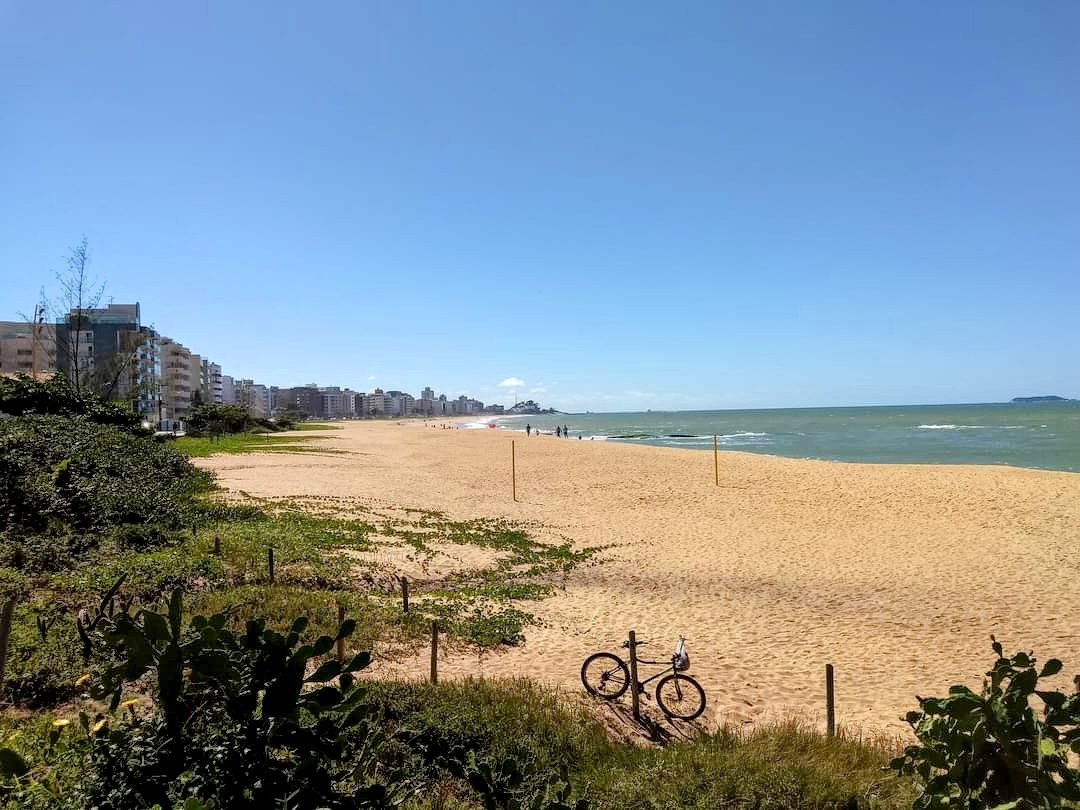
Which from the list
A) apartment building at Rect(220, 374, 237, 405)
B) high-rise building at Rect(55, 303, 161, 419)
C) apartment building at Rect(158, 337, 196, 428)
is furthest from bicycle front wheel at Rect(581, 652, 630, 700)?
apartment building at Rect(220, 374, 237, 405)

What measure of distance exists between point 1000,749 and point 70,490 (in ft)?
52.0

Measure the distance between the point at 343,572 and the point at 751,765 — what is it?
29.7 feet

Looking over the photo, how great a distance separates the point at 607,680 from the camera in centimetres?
794

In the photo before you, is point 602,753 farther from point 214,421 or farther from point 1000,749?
point 214,421

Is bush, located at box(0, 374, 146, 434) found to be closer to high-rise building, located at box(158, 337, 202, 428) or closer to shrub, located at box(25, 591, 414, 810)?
shrub, located at box(25, 591, 414, 810)

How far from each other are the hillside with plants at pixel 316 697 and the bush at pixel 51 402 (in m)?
3.99

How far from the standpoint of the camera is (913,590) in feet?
45.6

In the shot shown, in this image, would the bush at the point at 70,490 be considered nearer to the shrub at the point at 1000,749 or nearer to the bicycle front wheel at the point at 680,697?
the bicycle front wheel at the point at 680,697

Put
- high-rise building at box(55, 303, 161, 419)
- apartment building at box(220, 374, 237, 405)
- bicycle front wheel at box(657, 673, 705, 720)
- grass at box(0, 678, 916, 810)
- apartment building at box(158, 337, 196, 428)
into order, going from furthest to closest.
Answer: apartment building at box(220, 374, 237, 405) < apartment building at box(158, 337, 196, 428) < high-rise building at box(55, 303, 161, 419) < bicycle front wheel at box(657, 673, 705, 720) < grass at box(0, 678, 916, 810)

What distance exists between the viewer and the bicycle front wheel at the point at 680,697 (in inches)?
299

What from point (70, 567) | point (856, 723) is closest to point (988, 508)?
point (856, 723)

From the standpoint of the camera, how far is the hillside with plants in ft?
5.95

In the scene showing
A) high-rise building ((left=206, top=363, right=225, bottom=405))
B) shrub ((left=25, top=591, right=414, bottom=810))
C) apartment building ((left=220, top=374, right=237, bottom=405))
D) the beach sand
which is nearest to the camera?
shrub ((left=25, top=591, right=414, bottom=810))

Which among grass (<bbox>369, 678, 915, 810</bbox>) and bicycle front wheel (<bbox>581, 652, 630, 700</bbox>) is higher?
grass (<bbox>369, 678, 915, 810</bbox>)
